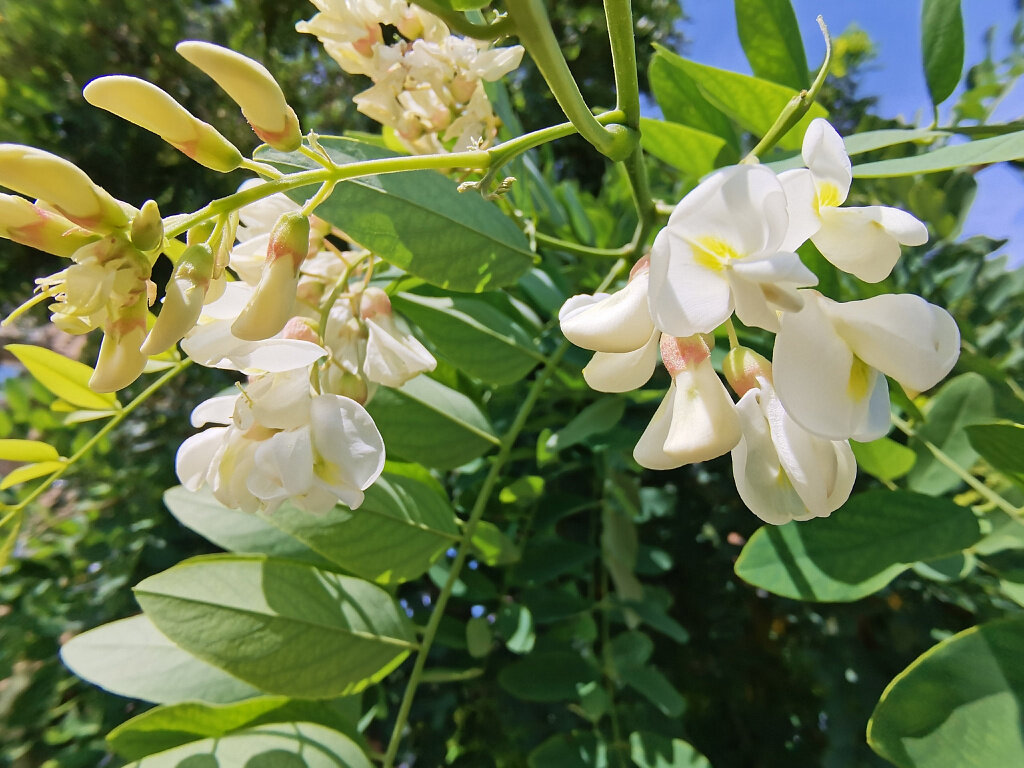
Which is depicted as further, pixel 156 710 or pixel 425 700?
pixel 425 700

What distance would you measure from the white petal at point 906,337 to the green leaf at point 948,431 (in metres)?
0.37

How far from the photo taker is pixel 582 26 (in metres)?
1.92

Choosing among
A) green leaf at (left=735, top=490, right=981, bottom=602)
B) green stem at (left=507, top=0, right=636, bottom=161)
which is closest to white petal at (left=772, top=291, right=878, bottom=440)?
green stem at (left=507, top=0, right=636, bottom=161)

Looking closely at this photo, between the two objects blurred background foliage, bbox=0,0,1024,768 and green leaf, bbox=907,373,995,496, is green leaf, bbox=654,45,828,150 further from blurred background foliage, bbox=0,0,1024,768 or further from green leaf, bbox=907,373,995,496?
green leaf, bbox=907,373,995,496

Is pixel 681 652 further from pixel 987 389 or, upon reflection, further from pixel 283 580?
pixel 283 580

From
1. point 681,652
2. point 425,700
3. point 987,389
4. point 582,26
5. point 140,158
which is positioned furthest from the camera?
point 582,26

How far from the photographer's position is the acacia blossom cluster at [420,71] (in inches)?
24.8

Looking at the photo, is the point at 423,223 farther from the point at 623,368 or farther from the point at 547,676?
the point at 547,676

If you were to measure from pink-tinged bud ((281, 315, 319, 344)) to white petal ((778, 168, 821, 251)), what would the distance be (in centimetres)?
29

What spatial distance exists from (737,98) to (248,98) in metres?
0.35

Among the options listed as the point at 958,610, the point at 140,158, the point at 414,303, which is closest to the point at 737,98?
the point at 414,303

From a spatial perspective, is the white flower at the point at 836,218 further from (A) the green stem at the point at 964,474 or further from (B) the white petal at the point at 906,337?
(A) the green stem at the point at 964,474

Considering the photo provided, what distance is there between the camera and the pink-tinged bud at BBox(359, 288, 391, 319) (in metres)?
0.48

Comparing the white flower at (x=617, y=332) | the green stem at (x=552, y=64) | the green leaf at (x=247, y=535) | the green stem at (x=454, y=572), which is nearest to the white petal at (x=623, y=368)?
the white flower at (x=617, y=332)
